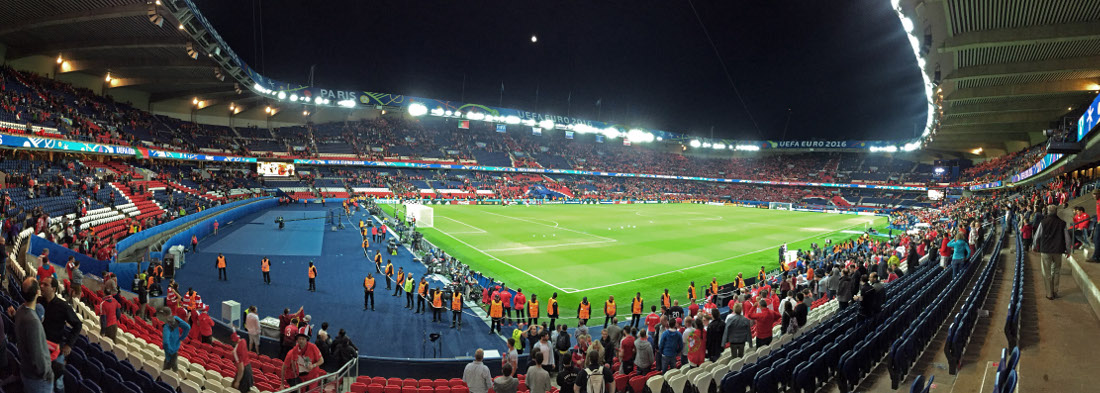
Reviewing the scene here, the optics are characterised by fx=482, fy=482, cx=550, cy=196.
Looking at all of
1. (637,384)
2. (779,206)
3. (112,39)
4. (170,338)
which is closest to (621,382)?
(637,384)

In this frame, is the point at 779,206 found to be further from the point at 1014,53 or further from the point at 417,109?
the point at 1014,53

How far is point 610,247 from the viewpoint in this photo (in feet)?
96.2

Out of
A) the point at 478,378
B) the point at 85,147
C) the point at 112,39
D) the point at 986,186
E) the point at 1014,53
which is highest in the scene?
the point at 112,39

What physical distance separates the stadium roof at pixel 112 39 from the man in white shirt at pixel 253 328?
20.7 metres

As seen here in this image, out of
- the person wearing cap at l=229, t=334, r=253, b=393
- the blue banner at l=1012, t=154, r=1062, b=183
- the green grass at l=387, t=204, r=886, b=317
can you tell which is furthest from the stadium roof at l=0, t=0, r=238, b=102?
the blue banner at l=1012, t=154, r=1062, b=183

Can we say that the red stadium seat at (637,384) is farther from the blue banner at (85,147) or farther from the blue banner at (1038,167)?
the blue banner at (85,147)

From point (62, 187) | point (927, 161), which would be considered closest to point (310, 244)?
point (62, 187)

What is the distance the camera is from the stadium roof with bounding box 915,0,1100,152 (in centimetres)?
1341

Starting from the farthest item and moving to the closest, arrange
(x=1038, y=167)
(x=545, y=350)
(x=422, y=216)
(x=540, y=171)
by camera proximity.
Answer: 1. (x=540, y=171)
2. (x=422, y=216)
3. (x=1038, y=167)
4. (x=545, y=350)

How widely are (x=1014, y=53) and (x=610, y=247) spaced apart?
19.5 metres

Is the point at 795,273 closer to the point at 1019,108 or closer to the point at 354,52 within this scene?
the point at 1019,108

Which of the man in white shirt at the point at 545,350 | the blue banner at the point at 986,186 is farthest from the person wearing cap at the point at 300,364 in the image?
the blue banner at the point at 986,186

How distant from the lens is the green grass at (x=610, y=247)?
67.7 feet

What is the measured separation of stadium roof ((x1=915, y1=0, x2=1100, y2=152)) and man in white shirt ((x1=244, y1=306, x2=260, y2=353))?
61.0 ft
